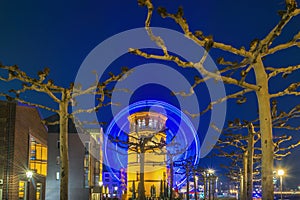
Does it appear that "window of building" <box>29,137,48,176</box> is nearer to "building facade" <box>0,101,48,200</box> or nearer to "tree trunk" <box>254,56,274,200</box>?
"building facade" <box>0,101,48,200</box>

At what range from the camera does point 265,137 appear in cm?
1273

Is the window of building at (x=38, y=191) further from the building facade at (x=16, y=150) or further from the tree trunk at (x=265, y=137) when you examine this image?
the tree trunk at (x=265, y=137)

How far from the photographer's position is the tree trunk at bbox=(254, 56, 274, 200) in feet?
40.9

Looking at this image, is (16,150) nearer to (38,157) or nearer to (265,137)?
(38,157)

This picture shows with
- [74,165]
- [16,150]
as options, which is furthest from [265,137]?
[74,165]

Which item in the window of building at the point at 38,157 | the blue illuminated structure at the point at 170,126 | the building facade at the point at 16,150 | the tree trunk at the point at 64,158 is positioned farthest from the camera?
the blue illuminated structure at the point at 170,126

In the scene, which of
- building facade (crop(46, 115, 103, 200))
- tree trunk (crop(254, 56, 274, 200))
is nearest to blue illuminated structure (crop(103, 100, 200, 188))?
building facade (crop(46, 115, 103, 200))

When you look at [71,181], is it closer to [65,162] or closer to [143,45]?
[65,162]

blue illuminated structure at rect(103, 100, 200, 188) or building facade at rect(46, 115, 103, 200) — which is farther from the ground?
blue illuminated structure at rect(103, 100, 200, 188)

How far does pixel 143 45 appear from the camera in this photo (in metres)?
17.2

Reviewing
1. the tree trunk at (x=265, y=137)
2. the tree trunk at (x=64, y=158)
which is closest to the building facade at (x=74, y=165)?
the tree trunk at (x=64, y=158)

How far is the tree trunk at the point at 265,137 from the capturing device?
12.5 metres

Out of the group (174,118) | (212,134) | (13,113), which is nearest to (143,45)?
(212,134)

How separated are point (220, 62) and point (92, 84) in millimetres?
9063
